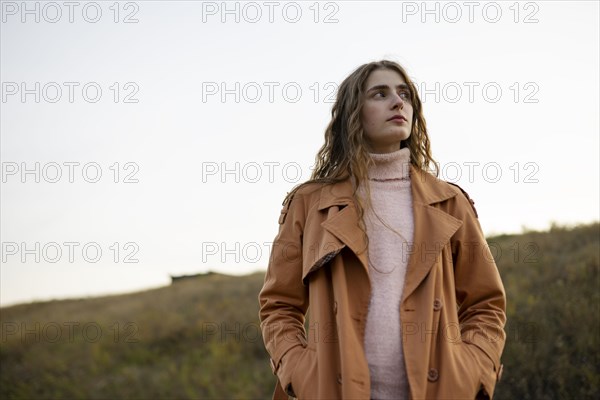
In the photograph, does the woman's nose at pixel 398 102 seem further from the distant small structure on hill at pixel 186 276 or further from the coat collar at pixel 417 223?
the distant small structure on hill at pixel 186 276

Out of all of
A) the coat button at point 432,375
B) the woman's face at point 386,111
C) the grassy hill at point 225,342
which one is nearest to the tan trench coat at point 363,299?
the coat button at point 432,375

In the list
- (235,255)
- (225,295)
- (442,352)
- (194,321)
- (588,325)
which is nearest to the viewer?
(442,352)

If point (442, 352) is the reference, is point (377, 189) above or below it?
above

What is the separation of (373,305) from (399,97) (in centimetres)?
120

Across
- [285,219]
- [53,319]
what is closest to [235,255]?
[285,219]

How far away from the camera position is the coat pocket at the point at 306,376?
2979mm

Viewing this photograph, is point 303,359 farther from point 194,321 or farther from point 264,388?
point 194,321

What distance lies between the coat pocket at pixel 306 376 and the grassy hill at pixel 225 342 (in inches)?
251

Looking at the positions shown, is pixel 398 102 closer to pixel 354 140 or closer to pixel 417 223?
pixel 354 140

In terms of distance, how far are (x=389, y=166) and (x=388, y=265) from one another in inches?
24.0

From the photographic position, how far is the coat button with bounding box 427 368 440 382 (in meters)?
2.91

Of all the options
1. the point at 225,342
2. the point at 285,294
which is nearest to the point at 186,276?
the point at 225,342

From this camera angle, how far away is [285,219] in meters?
3.53

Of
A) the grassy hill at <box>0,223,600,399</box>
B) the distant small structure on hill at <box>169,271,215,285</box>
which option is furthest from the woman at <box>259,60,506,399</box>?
the distant small structure on hill at <box>169,271,215,285</box>
